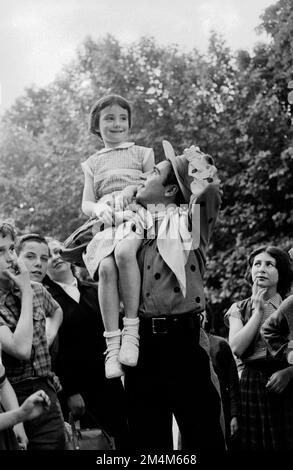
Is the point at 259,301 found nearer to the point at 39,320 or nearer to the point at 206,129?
the point at 39,320

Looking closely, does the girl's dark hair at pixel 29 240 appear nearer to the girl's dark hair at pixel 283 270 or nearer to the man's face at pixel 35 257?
the man's face at pixel 35 257

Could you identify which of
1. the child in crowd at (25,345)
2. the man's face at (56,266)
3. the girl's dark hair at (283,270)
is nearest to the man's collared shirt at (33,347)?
the child in crowd at (25,345)

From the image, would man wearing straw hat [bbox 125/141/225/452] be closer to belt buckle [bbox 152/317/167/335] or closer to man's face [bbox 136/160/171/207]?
belt buckle [bbox 152/317/167/335]

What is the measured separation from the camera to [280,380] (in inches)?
184

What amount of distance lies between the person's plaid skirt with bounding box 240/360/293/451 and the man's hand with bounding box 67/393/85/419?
111cm

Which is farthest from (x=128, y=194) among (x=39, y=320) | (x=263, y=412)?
(x=263, y=412)

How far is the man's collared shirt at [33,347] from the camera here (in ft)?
12.9

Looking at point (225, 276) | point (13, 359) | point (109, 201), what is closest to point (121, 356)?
point (13, 359)

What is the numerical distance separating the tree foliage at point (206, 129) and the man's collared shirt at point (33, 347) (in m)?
9.26

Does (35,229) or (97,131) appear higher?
(35,229)

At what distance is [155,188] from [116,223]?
30 cm

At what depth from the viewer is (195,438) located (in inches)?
141
